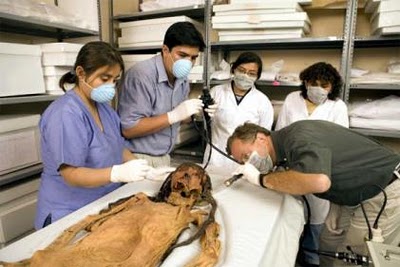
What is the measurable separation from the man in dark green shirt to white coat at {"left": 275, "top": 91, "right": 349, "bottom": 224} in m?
0.32

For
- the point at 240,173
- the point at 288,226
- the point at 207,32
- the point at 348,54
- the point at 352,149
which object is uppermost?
the point at 207,32

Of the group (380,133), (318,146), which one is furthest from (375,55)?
(318,146)

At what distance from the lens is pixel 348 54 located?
1966 millimetres

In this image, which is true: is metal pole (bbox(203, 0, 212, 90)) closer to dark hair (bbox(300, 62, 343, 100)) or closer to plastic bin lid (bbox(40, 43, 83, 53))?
dark hair (bbox(300, 62, 343, 100))

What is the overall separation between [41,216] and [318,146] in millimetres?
1111

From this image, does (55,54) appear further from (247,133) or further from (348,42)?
(348,42)

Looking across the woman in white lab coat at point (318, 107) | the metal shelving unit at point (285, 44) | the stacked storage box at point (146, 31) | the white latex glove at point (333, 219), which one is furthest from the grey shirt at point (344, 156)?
the stacked storage box at point (146, 31)

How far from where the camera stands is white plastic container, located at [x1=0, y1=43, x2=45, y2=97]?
5.35 feet

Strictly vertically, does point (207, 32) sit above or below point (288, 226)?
above

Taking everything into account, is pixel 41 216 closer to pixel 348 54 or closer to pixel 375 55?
pixel 348 54

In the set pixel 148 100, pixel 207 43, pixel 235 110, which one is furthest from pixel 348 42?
pixel 148 100

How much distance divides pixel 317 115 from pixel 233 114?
21.3 inches

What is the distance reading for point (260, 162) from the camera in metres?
1.36

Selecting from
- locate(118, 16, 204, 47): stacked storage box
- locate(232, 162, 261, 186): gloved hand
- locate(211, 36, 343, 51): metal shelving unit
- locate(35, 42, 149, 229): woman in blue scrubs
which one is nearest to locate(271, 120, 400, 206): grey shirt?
locate(232, 162, 261, 186): gloved hand
